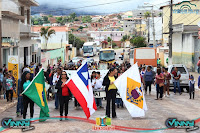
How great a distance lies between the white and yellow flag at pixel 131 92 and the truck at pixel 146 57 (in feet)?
72.2

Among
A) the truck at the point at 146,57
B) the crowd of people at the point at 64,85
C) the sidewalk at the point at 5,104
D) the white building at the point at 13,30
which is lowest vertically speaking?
the sidewalk at the point at 5,104

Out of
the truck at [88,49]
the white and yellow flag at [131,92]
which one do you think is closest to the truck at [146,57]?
the white and yellow flag at [131,92]

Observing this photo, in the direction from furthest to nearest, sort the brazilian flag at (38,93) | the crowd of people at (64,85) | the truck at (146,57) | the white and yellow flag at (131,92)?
the truck at (146,57) < the white and yellow flag at (131,92) < the crowd of people at (64,85) < the brazilian flag at (38,93)

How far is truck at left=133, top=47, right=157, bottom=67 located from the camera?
34.4 meters

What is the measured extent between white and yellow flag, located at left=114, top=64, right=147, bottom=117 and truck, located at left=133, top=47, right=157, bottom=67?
2199cm

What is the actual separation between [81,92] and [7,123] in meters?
2.50

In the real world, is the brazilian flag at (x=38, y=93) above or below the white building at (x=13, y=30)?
below

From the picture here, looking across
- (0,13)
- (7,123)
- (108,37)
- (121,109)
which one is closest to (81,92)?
(7,123)

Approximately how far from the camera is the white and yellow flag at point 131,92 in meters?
12.2

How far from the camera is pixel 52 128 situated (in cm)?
Answer: 1028

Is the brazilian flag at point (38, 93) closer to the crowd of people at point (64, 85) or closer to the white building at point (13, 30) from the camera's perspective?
the crowd of people at point (64, 85)

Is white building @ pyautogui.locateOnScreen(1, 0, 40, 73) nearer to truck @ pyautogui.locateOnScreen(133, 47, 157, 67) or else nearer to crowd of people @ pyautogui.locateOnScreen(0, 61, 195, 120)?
crowd of people @ pyautogui.locateOnScreen(0, 61, 195, 120)

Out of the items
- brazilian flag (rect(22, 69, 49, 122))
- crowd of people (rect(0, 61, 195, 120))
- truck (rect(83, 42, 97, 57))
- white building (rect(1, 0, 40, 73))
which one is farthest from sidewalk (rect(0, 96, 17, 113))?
truck (rect(83, 42, 97, 57))

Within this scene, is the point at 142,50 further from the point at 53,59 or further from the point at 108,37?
the point at 108,37
